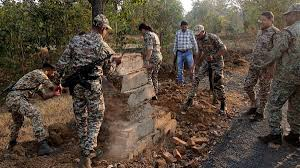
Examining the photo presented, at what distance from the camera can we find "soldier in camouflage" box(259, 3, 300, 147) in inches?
224

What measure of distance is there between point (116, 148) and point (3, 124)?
3595 mm

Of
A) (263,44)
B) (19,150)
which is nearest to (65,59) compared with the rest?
(19,150)

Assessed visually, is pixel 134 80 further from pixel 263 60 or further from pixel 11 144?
pixel 263 60

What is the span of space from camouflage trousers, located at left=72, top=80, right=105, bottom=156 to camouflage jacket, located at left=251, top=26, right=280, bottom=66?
3.05 meters

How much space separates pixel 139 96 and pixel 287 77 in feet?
7.24

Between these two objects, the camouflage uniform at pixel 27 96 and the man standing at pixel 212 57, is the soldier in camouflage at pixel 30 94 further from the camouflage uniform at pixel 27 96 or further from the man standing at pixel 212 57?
the man standing at pixel 212 57

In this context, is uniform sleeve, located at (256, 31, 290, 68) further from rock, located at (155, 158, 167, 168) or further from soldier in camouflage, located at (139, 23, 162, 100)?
soldier in camouflage, located at (139, 23, 162, 100)

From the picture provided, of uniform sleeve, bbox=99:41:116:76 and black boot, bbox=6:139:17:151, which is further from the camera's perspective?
black boot, bbox=6:139:17:151

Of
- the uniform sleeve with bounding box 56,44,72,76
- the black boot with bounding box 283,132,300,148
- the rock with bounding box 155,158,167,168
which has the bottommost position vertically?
the rock with bounding box 155,158,167,168

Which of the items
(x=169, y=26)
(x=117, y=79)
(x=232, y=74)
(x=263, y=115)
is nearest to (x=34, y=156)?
(x=117, y=79)

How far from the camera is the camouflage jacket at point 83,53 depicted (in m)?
5.09

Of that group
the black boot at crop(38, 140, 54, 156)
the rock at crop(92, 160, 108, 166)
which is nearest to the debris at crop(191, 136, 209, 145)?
the rock at crop(92, 160, 108, 166)

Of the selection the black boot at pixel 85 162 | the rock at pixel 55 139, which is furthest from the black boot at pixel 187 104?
the black boot at pixel 85 162

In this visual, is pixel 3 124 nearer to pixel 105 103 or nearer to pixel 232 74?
pixel 105 103
